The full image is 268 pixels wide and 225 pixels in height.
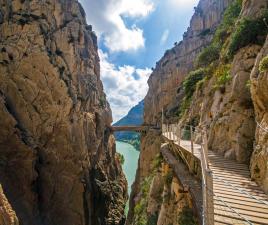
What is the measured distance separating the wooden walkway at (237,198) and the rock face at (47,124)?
58.0ft

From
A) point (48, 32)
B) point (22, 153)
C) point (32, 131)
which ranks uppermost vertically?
point (48, 32)

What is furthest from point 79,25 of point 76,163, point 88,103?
point 76,163

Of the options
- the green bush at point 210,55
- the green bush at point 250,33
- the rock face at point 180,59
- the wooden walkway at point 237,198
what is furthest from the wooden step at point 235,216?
the rock face at point 180,59

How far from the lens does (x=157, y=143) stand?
3422cm

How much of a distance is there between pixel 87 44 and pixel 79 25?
285 cm

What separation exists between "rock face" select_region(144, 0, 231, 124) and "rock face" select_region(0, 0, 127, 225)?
2108cm

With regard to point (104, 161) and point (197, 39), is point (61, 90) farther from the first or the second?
point (197, 39)

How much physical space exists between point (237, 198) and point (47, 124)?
21.7 meters

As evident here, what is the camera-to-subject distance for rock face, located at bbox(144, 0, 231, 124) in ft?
154

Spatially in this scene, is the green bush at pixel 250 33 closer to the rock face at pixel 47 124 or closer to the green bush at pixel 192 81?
the green bush at pixel 192 81

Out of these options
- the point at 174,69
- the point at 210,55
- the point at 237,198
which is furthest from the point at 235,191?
the point at 174,69

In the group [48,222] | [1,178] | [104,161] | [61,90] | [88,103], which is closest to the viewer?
[1,178]

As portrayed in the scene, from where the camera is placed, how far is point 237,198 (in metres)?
4.49

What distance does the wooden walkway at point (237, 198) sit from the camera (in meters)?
3.76
